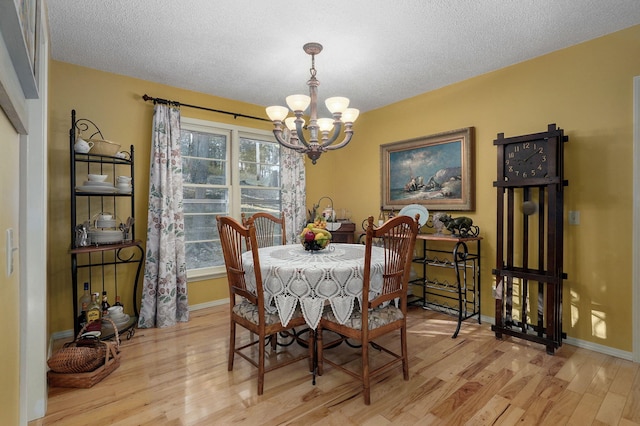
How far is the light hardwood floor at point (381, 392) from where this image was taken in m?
1.84

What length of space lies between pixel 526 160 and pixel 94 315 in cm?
385

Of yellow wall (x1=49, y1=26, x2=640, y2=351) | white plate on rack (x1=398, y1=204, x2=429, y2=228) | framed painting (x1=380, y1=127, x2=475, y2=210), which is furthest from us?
white plate on rack (x1=398, y1=204, x2=429, y2=228)

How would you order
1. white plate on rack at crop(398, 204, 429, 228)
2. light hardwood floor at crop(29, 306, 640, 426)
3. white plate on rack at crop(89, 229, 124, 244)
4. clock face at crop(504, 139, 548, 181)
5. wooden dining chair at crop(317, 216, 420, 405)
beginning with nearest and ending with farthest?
1. light hardwood floor at crop(29, 306, 640, 426)
2. wooden dining chair at crop(317, 216, 420, 405)
3. clock face at crop(504, 139, 548, 181)
4. white plate on rack at crop(89, 229, 124, 244)
5. white plate on rack at crop(398, 204, 429, 228)

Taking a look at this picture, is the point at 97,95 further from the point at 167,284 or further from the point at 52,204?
the point at 167,284

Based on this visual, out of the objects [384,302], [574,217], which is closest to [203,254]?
[384,302]

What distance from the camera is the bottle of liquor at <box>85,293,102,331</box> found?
2.72 metres

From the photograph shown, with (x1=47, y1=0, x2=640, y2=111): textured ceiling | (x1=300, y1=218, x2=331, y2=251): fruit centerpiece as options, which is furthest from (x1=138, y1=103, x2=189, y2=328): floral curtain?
(x1=300, y1=218, x2=331, y2=251): fruit centerpiece

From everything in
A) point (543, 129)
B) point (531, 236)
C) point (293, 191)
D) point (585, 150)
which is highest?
point (543, 129)

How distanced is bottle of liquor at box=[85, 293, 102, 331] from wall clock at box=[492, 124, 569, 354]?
3.38 meters

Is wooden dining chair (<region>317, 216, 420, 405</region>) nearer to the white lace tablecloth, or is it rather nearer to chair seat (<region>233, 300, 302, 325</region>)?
the white lace tablecloth

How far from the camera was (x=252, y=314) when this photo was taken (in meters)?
2.16

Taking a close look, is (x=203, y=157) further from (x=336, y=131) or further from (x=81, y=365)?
(x=81, y=365)

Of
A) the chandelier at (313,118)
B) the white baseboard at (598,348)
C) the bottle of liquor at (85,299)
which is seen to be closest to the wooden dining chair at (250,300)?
the chandelier at (313,118)

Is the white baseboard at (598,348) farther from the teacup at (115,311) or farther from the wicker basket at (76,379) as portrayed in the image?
the teacup at (115,311)
